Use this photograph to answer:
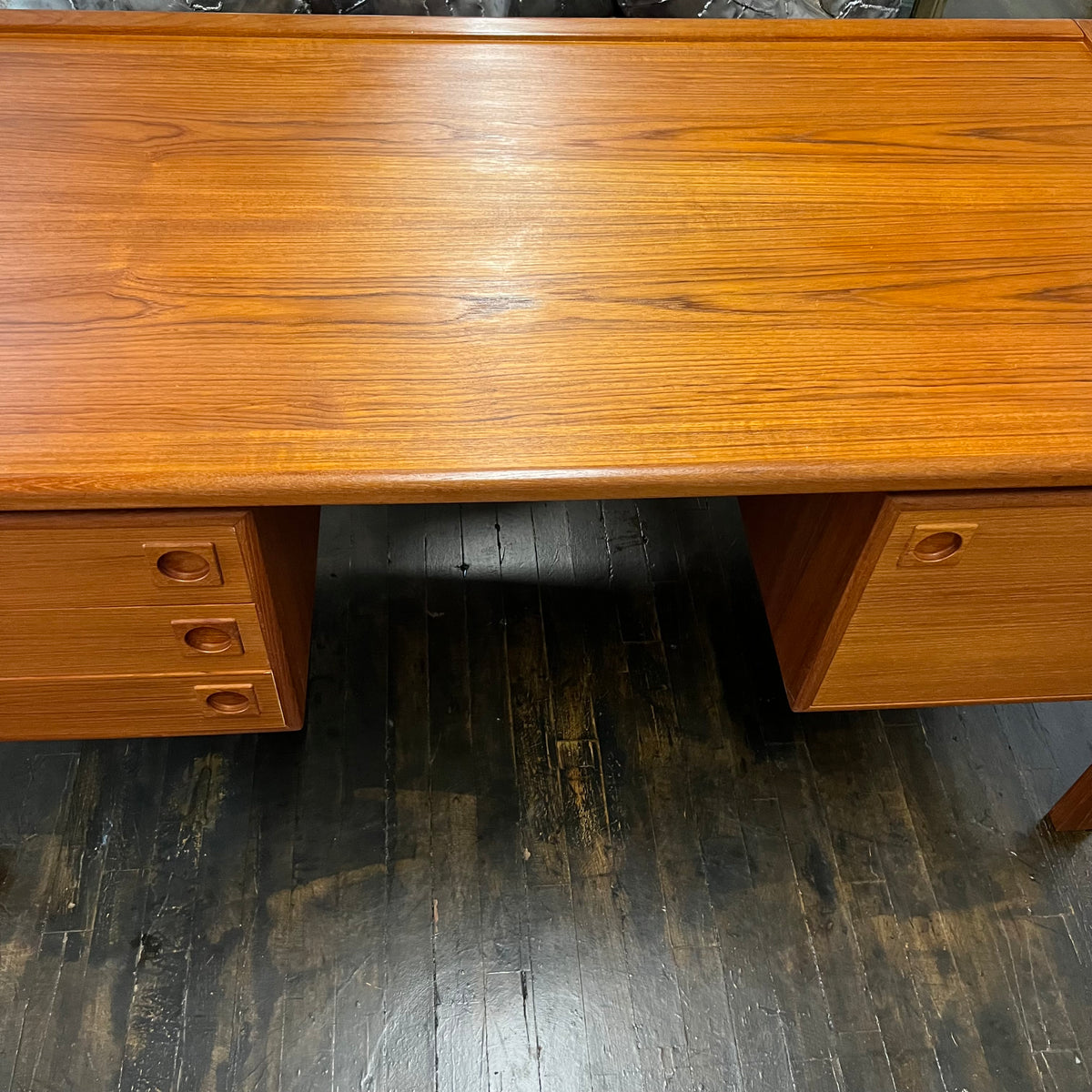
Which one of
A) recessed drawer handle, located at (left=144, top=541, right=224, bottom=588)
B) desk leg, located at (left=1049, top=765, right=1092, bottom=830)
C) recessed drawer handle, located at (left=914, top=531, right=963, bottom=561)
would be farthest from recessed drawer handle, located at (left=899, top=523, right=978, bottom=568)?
recessed drawer handle, located at (left=144, top=541, right=224, bottom=588)

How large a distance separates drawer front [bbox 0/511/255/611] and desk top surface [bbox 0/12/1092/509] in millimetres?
44

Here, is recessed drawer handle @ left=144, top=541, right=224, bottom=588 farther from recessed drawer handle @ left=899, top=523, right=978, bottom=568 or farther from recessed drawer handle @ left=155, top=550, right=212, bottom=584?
recessed drawer handle @ left=899, top=523, right=978, bottom=568

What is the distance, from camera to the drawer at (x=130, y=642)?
875 mm

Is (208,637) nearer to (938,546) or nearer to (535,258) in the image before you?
(535,258)

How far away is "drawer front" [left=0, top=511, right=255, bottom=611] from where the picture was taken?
782 millimetres

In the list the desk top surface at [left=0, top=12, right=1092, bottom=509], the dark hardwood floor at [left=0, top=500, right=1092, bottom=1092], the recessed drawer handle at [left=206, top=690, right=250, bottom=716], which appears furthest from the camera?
the dark hardwood floor at [left=0, top=500, right=1092, bottom=1092]

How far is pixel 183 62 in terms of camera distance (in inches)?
40.5

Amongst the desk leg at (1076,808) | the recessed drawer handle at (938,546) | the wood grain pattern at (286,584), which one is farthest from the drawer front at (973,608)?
the wood grain pattern at (286,584)

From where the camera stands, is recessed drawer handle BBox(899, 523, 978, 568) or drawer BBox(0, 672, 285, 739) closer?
recessed drawer handle BBox(899, 523, 978, 568)

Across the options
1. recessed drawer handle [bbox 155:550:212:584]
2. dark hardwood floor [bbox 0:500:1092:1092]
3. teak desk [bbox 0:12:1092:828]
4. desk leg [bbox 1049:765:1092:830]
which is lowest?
dark hardwood floor [bbox 0:500:1092:1092]

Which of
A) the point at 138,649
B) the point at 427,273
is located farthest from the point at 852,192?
the point at 138,649

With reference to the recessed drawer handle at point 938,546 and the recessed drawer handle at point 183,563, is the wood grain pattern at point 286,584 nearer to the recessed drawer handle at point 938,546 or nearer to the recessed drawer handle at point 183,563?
the recessed drawer handle at point 183,563

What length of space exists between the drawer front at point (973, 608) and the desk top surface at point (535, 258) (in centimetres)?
6

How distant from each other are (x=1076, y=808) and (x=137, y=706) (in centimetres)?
111
